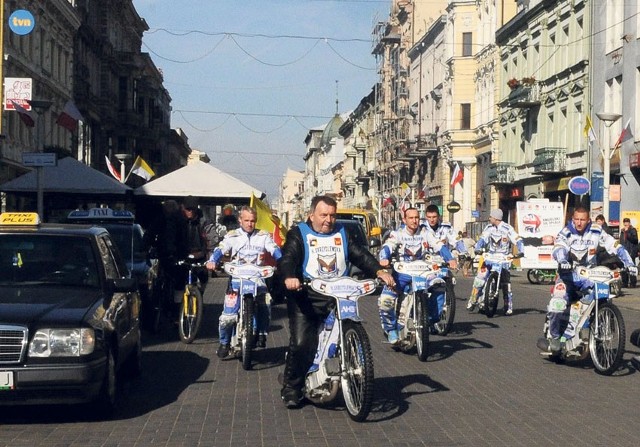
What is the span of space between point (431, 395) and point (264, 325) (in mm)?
2852

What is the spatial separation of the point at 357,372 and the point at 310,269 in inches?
41.0

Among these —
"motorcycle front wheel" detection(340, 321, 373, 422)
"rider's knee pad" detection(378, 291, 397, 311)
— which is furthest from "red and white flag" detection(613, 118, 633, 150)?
"motorcycle front wheel" detection(340, 321, 373, 422)

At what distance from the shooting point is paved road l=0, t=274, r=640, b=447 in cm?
818

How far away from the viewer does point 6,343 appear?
822cm

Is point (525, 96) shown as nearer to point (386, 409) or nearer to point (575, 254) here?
point (575, 254)

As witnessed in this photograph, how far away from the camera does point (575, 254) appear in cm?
1230

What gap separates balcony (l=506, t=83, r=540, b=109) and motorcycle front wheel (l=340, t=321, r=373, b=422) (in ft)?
137

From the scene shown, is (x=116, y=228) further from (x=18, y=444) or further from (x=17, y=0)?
(x=17, y=0)

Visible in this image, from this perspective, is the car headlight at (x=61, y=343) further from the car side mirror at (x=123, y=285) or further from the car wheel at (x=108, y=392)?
the car side mirror at (x=123, y=285)

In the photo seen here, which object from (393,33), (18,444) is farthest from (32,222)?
(393,33)

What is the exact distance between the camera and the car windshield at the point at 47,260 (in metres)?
9.59

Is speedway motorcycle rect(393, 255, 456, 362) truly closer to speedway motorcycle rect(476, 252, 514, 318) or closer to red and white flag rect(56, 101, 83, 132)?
speedway motorcycle rect(476, 252, 514, 318)

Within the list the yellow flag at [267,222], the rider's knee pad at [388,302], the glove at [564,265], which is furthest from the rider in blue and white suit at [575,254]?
the yellow flag at [267,222]

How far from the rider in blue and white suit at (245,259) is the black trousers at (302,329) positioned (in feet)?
10.4
